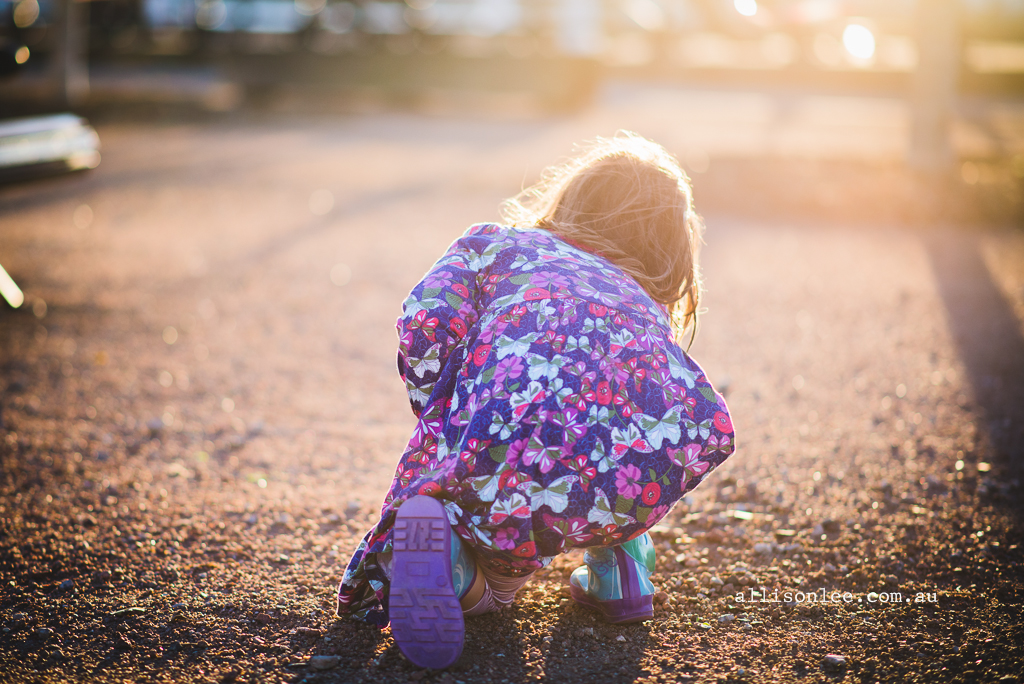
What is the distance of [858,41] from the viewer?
16.6 metres

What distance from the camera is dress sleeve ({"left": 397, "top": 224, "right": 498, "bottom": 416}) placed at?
2.07m

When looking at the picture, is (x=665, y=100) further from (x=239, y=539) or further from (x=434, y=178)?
(x=239, y=539)

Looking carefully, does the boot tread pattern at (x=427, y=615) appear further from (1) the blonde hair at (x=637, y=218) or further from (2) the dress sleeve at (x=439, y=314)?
(1) the blonde hair at (x=637, y=218)

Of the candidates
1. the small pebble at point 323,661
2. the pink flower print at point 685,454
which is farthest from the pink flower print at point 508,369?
the small pebble at point 323,661

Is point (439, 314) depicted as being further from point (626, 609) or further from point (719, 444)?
point (626, 609)

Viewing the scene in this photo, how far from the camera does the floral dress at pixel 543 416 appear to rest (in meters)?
1.91

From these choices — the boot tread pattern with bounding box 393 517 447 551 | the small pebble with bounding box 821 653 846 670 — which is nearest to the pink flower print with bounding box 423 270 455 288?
the boot tread pattern with bounding box 393 517 447 551

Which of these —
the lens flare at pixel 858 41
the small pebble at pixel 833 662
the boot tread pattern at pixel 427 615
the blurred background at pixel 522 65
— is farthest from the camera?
the lens flare at pixel 858 41

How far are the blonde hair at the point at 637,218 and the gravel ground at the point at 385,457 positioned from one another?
3.01 ft

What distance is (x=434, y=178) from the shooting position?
8.59 meters

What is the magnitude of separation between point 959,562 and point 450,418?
164 cm

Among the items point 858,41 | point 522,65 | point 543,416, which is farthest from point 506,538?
point 858,41

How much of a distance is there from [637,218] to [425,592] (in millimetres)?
1103

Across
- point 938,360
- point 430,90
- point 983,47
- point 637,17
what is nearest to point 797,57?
point 637,17
